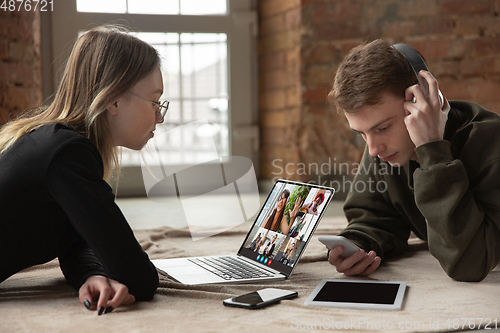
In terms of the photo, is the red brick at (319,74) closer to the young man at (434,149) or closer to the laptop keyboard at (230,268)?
the young man at (434,149)

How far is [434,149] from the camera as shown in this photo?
1119mm

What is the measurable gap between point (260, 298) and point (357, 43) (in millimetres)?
2209

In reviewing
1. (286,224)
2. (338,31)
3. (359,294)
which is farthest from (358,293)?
(338,31)

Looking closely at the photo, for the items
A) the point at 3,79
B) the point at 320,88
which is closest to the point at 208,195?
the point at 320,88

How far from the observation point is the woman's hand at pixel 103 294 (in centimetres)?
96

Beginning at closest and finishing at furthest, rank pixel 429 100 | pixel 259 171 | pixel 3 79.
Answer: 1. pixel 429 100
2. pixel 3 79
3. pixel 259 171

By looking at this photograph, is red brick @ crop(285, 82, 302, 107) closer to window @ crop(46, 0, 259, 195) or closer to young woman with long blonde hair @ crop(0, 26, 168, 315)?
window @ crop(46, 0, 259, 195)

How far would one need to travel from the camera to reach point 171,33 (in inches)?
128

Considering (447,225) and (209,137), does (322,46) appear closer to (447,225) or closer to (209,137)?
(209,137)

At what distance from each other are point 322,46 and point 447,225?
2.04 metres

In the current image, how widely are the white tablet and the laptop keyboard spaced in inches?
6.9

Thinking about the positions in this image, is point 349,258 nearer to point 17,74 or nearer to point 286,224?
point 286,224

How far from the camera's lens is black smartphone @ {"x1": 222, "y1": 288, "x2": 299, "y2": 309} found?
3.28ft

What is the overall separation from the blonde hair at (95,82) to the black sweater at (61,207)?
2.9 inches
